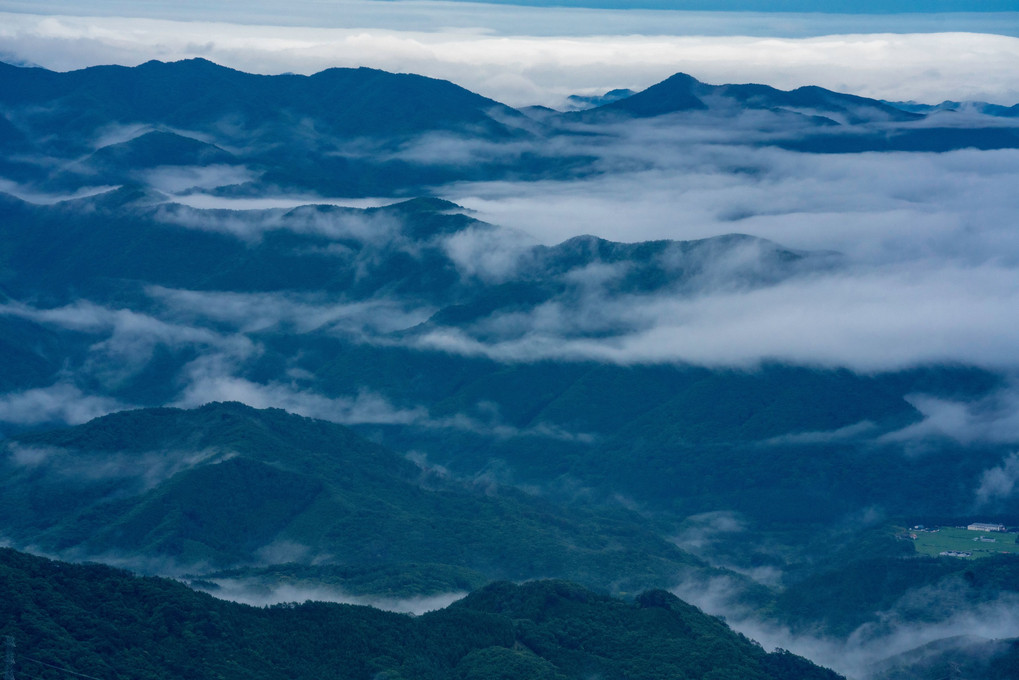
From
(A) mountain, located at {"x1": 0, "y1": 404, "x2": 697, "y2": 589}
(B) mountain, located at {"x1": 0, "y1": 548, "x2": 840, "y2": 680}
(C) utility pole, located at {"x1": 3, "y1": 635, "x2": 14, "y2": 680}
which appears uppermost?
(C) utility pole, located at {"x1": 3, "y1": 635, "x2": 14, "y2": 680}

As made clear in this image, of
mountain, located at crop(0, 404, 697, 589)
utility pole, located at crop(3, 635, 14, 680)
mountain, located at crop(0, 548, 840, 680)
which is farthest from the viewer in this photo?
mountain, located at crop(0, 404, 697, 589)

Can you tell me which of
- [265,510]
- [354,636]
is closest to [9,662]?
[354,636]

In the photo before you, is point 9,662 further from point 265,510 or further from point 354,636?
point 265,510

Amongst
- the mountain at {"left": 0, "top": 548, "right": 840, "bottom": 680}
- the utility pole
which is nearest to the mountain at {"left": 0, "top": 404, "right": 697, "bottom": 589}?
the mountain at {"left": 0, "top": 548, "right": 840, "bottom": 680}

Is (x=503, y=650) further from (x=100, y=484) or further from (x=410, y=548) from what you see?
(x=100, y=484)

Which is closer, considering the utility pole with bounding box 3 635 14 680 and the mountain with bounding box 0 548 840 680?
the utility pole with bounding box 3 635 14 680

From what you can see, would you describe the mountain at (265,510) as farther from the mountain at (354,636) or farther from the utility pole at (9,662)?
the utility pole at (9,662)

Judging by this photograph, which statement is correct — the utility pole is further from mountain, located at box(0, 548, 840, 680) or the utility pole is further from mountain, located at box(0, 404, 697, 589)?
mountain, located at box(0, 404, 697, 589)

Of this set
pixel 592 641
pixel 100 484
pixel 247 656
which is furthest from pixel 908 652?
pixel 100 484
